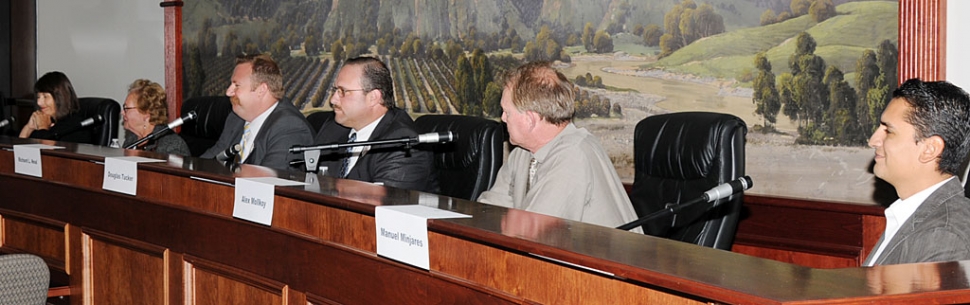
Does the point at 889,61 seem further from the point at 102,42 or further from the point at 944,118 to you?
Answer: the point at 102,42

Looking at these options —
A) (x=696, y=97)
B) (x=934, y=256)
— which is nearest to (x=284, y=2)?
(x=696, y=97)

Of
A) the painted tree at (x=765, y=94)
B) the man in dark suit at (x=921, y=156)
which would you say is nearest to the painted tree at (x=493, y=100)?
the painted tree at (x=765, y=94)

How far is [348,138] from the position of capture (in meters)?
3.66

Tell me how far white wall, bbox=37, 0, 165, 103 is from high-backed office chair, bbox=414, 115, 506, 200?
3.62m

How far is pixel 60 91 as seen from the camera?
552 centimetres

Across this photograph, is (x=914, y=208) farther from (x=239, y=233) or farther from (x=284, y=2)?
(x=284, y=2)

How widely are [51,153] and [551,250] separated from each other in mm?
2357

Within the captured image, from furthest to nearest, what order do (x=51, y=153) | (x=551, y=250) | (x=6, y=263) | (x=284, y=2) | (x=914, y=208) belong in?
(x=284, y=2) → (x=51, y=153) → (x=914, y=208) → (x=6, y=263) → (x=551, y=250)

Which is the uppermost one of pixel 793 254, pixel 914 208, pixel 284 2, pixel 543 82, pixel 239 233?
pixel 284 2

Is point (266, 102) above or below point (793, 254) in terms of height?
above

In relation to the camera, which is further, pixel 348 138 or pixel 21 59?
pixel 21 59

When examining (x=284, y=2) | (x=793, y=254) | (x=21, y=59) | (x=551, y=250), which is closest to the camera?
(x=551, y=250)

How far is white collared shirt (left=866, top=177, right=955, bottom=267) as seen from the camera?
73.2 inches

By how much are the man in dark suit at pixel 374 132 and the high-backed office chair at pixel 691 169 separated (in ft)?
2.39
